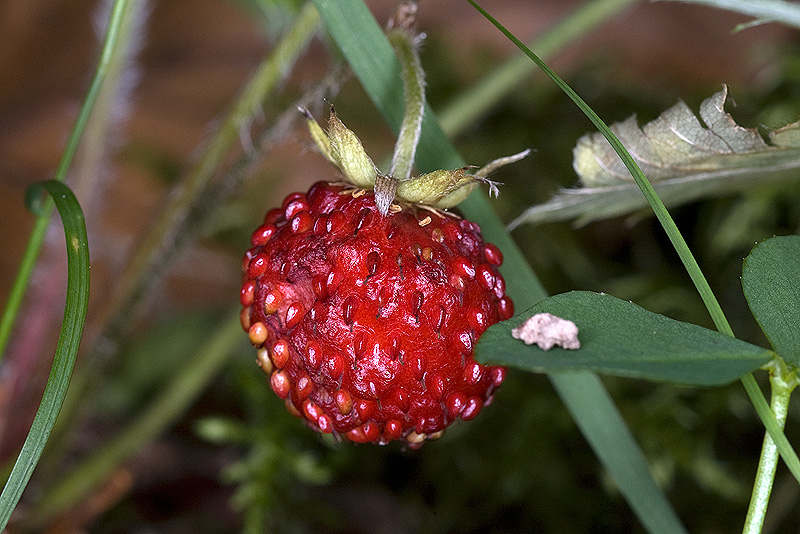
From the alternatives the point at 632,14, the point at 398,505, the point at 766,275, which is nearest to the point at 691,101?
the point at 632,14

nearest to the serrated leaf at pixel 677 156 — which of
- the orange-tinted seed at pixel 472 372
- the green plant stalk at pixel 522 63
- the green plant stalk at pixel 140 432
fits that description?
the orange-tinted seed at pixel 472 372

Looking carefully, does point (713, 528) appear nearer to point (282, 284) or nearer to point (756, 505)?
point (756, 505)

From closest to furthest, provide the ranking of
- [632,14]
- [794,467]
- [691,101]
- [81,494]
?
[794,467]
[81,494]
[691,101]
[632,14]

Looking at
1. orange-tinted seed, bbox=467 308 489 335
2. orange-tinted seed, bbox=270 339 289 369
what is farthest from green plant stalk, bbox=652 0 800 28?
orange-tinted seed, bbox=270 339 289 369

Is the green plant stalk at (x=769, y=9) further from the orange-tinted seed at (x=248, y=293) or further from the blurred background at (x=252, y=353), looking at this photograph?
the orange-tinted seed at (x=248, y=293)

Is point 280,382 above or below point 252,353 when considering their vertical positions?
above

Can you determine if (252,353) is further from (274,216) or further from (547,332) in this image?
(547,332)

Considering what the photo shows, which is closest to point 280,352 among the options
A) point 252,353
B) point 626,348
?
point 626,348
